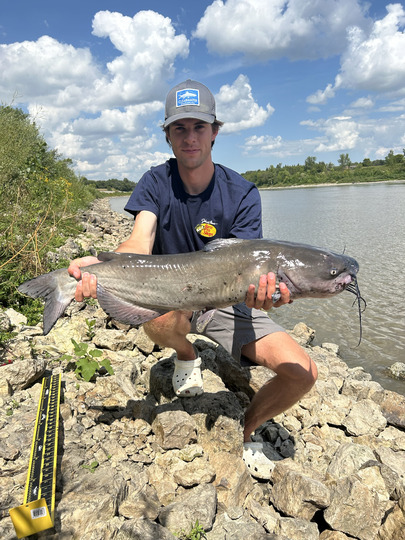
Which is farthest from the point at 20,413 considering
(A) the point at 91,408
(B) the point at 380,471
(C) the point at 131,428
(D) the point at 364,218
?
(D) the point at 364,218

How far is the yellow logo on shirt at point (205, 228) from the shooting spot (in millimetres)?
3902

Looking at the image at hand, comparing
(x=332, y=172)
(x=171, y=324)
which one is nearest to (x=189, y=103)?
(x=171, y=324)

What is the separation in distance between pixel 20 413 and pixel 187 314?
5.51 ft

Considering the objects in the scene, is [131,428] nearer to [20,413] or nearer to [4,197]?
[20,413]

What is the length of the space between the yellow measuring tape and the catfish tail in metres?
0.79

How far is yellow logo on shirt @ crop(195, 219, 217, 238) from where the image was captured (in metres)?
3.90

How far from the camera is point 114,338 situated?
16.1ft

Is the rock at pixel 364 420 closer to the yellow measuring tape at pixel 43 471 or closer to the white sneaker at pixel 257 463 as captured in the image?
the white sneaker at pixel 257 463

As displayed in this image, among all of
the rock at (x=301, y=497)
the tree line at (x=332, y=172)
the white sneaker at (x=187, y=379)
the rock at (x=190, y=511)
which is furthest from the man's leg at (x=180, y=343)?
the tree line at (x=332, y=172)

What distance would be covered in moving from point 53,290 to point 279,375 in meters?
2.13

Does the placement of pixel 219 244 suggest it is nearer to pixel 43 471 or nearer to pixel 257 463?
pixel 257 463

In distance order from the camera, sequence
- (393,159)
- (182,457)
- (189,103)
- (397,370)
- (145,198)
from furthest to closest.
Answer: (393,159) → (397,370) → (145,198) → (189,103) → (182,457)

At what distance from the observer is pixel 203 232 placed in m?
3.90

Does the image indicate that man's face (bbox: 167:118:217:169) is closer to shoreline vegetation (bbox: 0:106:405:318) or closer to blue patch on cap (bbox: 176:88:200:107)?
blue patch on cap (bbox: 176:88:200:107)
